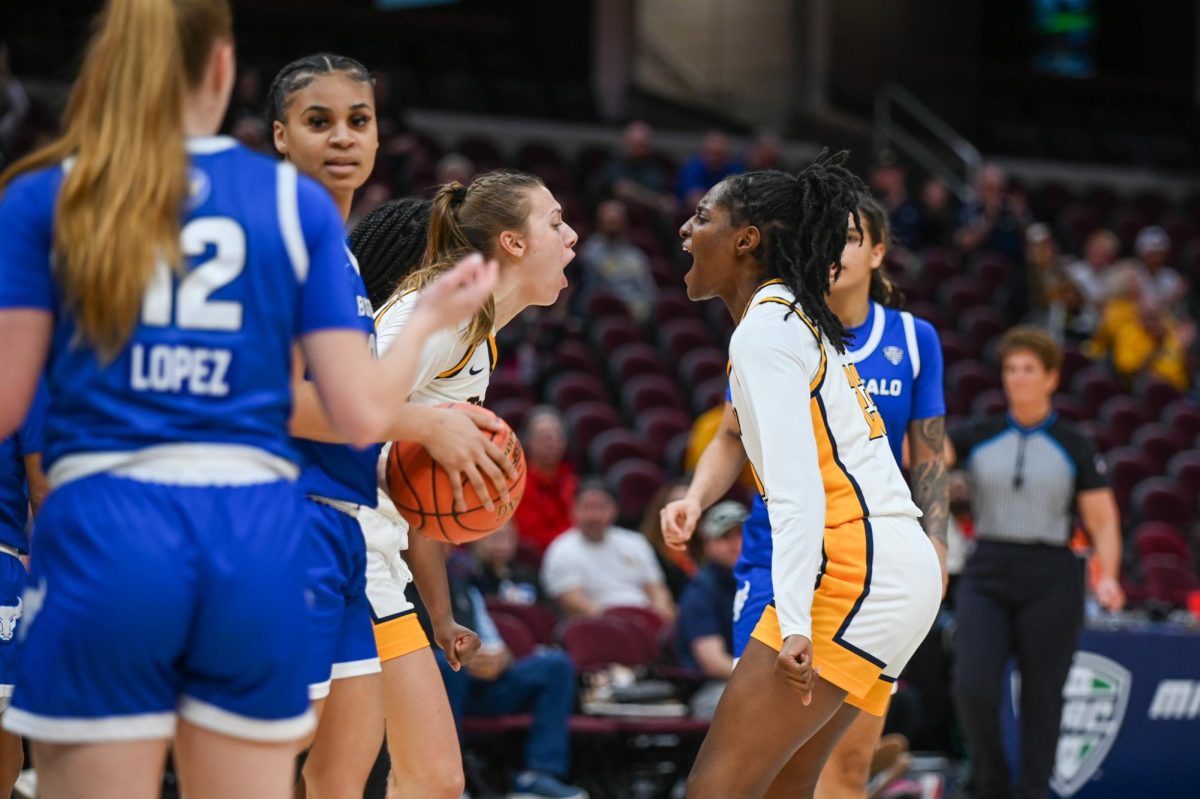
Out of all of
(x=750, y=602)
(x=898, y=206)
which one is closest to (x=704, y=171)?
(x=898, y=206)

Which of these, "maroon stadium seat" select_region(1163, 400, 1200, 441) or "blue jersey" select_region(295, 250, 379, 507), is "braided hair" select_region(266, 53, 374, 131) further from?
"maroon stadium seat" select_region(1163, 400, 1200, 441)

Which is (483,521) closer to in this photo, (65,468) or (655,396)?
(65,468)

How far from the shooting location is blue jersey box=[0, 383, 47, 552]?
3.72m

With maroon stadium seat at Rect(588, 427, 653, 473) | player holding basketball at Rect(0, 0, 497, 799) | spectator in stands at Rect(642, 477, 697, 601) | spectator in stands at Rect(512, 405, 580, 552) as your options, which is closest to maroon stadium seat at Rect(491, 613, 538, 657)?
spectator in stands at Rect(642, 477, 697, 601)

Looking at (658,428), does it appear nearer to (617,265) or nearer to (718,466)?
(617,265)

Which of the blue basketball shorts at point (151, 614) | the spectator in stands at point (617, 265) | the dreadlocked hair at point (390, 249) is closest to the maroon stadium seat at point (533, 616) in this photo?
the dreadlocked hair at point (390, 249)

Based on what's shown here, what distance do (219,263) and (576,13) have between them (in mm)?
17270

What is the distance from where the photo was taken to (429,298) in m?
2.52

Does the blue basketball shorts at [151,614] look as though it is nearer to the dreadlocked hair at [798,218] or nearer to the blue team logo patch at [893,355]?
the dreadlocked hair at [798,218]

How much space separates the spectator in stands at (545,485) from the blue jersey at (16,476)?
5.66 metres

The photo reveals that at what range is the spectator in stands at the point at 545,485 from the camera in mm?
9438

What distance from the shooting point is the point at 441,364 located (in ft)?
11.6

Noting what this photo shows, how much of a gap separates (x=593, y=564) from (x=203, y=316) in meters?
6.51

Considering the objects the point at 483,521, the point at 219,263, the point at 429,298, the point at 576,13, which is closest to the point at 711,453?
the point at 483,521
